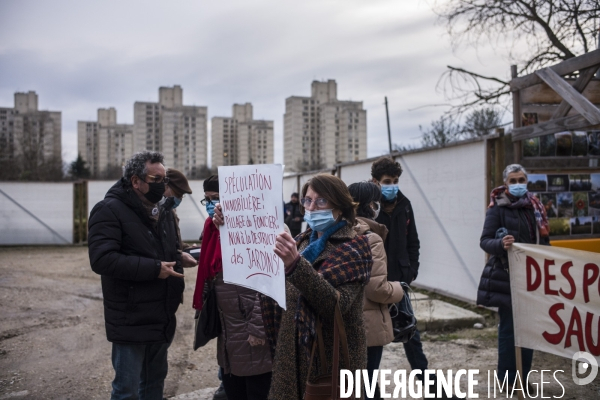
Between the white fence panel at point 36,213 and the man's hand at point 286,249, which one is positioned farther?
the white fence panel at point 36,213

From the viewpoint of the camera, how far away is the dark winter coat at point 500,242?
14.4 ft

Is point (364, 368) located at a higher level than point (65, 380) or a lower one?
higher

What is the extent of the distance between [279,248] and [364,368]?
2.74ft

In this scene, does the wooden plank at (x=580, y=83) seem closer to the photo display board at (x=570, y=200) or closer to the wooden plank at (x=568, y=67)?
the wooden plank at (x=568, y=67)

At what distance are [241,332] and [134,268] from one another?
0.78m

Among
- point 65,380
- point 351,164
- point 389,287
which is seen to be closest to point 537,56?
point 351,164

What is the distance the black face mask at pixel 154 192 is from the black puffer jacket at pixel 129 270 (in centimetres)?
11

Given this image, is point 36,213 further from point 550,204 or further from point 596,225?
point 596,225

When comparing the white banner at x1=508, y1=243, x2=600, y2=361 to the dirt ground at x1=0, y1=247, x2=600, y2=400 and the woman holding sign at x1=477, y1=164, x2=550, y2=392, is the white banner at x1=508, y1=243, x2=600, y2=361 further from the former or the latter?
the dirt ground at x1=0, y1=247, x2=600, y2=400

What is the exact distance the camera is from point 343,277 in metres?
2.41

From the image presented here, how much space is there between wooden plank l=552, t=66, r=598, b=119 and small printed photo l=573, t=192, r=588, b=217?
1394 millimetres

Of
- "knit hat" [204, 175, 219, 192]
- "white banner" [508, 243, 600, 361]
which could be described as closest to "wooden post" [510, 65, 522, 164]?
"white banner" [508, 243, 600, 361]

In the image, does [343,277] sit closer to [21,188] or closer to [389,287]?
[389,287]

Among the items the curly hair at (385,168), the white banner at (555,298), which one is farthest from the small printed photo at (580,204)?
the curly hair at (385,168)
